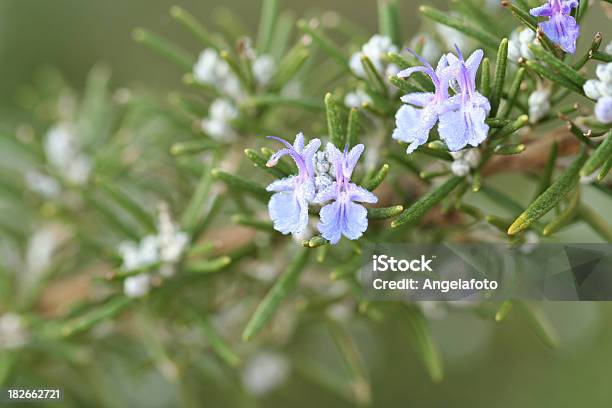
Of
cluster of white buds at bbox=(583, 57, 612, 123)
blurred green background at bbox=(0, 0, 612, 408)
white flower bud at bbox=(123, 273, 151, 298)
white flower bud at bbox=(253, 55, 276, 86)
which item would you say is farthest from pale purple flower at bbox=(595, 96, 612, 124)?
blurred green background at bbox=(0, 0, 612, 408)

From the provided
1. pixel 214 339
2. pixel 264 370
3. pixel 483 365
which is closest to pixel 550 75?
pixel 214 339

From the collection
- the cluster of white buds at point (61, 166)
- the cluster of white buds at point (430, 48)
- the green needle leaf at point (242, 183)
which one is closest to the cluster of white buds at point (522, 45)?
the cluster of white buds at point (430, 48)

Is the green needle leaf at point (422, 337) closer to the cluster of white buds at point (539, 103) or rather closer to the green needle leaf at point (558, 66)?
the cluster of white buds at point (539, 103)

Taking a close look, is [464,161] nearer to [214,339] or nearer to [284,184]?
[284,184]

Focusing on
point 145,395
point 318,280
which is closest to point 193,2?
point 145,395
